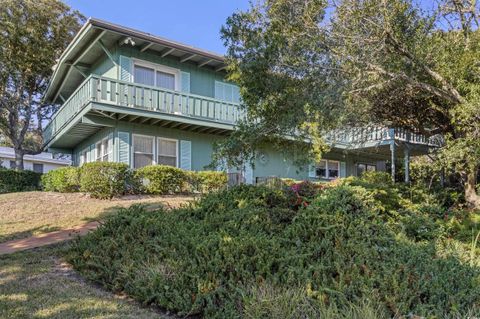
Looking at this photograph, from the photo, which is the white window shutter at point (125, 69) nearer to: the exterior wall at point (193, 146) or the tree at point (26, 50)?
the exterior wall at point (193, 146)

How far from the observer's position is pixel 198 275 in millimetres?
4711

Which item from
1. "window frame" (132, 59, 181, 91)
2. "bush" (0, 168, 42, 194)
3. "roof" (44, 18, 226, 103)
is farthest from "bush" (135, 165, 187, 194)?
"bush" (0, 168, 42, 194)

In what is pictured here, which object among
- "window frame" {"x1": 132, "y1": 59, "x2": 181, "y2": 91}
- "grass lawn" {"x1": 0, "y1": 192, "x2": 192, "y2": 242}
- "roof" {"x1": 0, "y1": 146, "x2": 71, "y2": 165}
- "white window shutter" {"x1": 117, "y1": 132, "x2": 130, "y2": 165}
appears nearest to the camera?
"grass lawn" {"x1": 0, "y1": 192, "x2": 192, "y2": 242}

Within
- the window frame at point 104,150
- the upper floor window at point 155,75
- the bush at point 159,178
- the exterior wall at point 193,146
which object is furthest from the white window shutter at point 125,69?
the bush at point 159,178

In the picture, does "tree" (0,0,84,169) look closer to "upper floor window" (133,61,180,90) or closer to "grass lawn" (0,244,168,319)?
"upper floor window" (133,61,180,90)

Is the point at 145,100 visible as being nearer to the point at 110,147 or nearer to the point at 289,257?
the point at 110,147

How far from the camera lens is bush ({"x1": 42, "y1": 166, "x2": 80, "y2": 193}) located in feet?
44.6

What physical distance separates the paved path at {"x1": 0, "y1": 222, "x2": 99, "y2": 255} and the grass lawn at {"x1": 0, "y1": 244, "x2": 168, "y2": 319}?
41.1 inches

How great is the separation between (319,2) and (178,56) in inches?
408

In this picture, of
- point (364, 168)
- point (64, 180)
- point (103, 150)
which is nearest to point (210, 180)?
point (103, 150)

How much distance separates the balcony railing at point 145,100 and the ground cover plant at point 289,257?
291 inches

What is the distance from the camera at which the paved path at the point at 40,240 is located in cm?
726

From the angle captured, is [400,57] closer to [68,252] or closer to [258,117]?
[258,117]

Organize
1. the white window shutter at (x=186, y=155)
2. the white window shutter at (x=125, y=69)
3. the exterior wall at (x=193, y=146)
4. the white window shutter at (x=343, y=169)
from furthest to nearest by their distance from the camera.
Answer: the white window shutter at (x=343, y=169), the white window shutter at (x=186, y=155), the white window shutter at (x=125, y=69), the exterior wall at (x=193, y=146)
